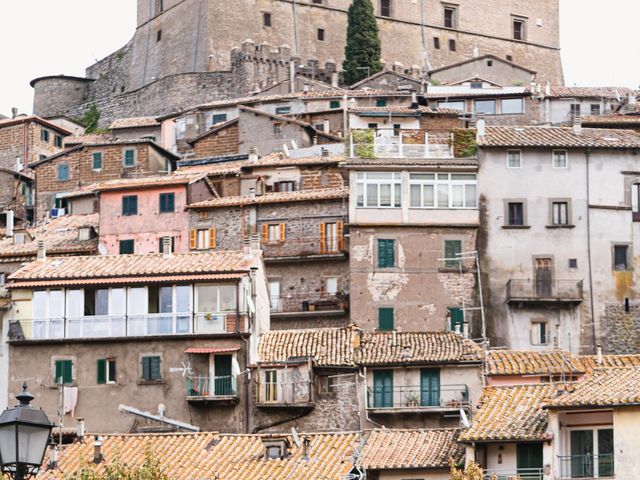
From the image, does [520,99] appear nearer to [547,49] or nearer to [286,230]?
[286,230]

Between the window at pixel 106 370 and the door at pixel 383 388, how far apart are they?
8078 mm

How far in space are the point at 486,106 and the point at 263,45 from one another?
22.1 metres

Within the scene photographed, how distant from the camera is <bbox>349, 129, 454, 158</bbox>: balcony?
63.4 metres

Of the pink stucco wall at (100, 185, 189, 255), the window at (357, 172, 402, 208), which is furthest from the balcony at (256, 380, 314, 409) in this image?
the pink stucco wall at (100, 185, 189, 255)

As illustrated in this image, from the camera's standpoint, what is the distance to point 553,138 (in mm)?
65375

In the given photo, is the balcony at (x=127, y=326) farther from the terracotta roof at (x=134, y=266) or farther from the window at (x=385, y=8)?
the window at (x=385, y=8)

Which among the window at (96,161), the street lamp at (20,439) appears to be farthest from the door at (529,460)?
the window at (96,161)

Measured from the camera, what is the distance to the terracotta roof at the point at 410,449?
41.8 m

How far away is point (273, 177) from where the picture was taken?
69.8 meters

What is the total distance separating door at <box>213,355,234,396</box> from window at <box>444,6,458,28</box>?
63.2m

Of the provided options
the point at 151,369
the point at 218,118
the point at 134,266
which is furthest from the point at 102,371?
the point at 218,118

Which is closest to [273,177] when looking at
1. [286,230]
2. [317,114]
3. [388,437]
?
[286,230]

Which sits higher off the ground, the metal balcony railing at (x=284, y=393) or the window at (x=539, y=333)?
the window at (x=539, y=333)

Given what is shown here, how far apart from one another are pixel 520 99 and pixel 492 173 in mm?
17549
